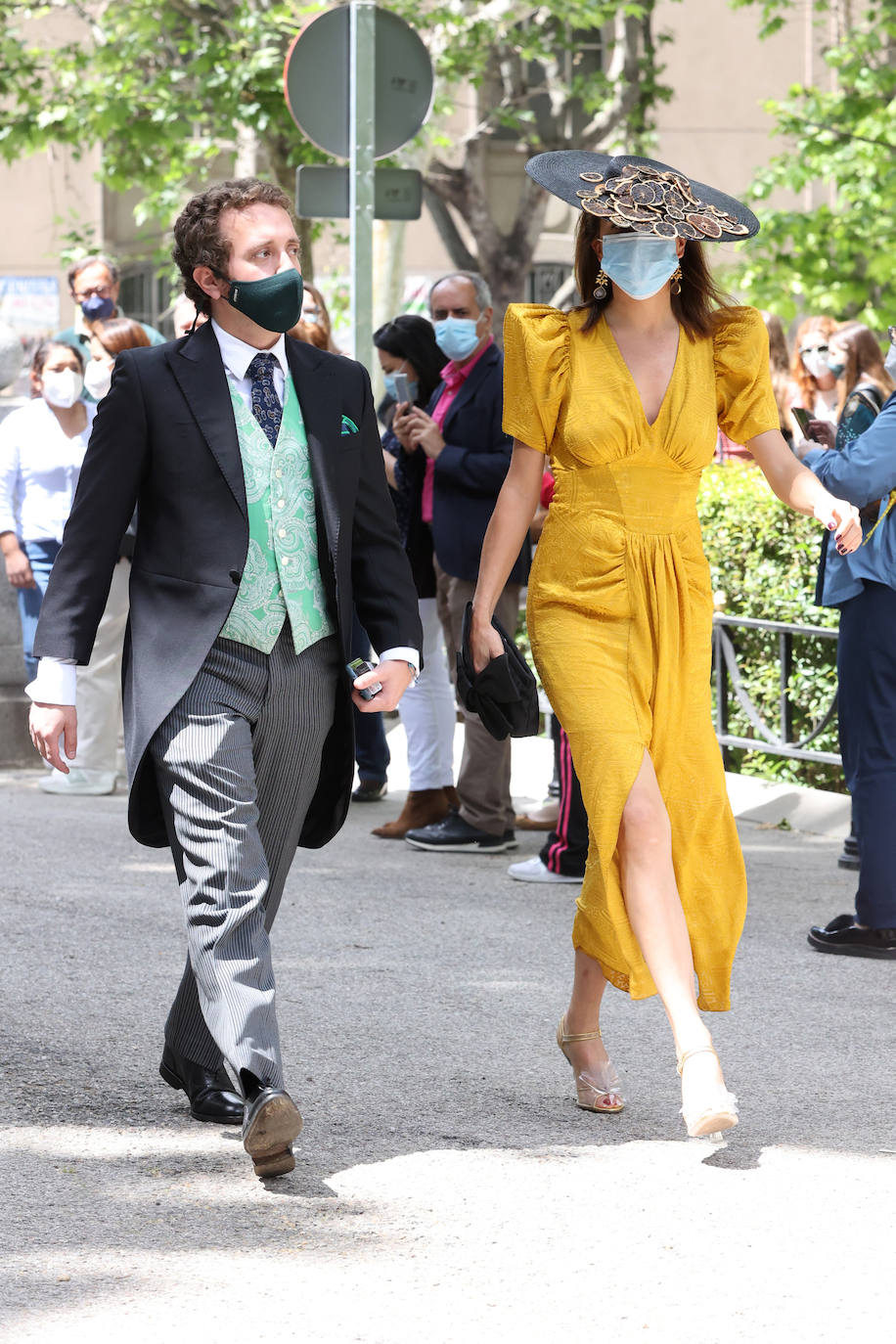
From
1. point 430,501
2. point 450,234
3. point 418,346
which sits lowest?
point 450,234

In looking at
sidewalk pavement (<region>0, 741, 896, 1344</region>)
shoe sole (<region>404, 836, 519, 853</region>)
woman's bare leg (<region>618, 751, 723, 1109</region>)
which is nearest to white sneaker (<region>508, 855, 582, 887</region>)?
shoe sole (<region>404, 836, 519, 853</region>)

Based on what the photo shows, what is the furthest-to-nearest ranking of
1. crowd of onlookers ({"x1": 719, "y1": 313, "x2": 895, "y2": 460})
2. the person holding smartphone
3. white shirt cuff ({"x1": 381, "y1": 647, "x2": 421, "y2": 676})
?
the person holding smartphone < crowd of onlookers ({"x1": 719, "y1": 313, "x2": 895, "y2": 460}) < white shirt cuff ({"x1": 381, "y1": 647, "x2": 421, "y2": 676})

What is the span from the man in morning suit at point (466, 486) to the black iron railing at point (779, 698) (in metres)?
1.44

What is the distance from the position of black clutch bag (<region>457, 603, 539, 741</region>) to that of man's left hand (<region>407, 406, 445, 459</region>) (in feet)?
9.60

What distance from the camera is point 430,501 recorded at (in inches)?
315

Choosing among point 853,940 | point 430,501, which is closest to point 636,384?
point 853,940

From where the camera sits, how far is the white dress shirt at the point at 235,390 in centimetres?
415

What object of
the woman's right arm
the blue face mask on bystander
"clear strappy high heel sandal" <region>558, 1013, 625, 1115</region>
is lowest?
"clear strappy high heel sandal" <region>558, 1013, 625, 1115</region>

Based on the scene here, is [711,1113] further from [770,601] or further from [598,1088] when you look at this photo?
[770,601]

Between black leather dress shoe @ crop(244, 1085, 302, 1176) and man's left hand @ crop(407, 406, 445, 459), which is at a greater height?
man's left hand @ crop(407, 406, 445, 459)

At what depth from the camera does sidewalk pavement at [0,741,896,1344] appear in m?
3.47

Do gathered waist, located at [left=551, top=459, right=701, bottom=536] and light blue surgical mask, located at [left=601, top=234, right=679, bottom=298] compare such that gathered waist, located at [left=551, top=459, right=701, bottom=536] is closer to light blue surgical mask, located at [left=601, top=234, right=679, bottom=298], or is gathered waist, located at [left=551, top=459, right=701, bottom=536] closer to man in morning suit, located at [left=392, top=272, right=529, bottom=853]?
light blue surgical mask, located at [left=601, top=234, right=679, bottom=298]

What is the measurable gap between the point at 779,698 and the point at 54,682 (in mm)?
5461

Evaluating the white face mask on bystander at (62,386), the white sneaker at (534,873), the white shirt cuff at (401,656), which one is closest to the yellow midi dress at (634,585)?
the white shirt cuff at (401,656)
